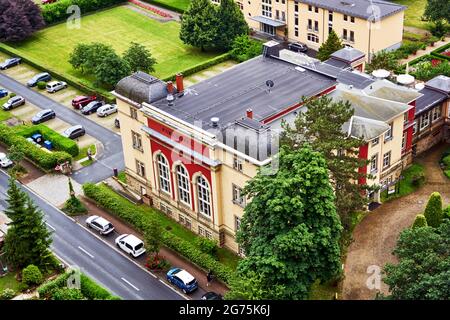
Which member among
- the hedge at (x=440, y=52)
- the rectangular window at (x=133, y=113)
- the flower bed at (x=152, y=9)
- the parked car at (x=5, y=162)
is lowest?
the parked car at (x=5, y=162)

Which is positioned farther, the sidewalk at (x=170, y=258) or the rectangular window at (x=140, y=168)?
the rectangular window at (x=140, y=168)

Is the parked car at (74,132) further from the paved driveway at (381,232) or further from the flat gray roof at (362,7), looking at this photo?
the flat gray roof at (362,7)

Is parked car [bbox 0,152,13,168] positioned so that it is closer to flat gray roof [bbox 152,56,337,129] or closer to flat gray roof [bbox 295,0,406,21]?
flat gray roof [bbox 152,56,337,129]

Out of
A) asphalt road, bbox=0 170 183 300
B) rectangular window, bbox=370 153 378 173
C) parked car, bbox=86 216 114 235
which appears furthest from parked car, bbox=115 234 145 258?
rectangular window, bbox=370 153 378 173

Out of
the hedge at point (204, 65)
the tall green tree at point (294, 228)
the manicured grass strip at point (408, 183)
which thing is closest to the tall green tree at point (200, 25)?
the hedge at point (204, 65)

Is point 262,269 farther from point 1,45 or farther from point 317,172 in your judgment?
point 1,45

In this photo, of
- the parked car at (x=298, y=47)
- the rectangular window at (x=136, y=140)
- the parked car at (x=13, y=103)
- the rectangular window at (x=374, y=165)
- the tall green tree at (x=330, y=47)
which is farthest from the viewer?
the parked car at (x=298, y=47)

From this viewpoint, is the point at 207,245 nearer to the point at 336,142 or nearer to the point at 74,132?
the point at 336,142
